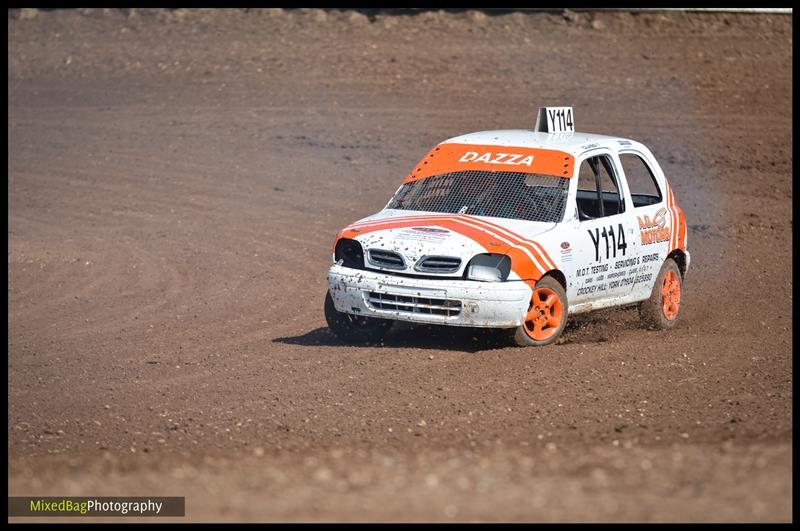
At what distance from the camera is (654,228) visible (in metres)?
11.3

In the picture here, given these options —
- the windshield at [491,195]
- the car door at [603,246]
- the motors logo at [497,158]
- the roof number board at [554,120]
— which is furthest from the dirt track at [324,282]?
the roof number board at [554,120]

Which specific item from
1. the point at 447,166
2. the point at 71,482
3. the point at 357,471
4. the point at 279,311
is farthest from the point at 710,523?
the point at 279,311

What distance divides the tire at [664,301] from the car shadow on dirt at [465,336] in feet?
0.57

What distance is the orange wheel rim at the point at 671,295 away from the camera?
11.5 meters

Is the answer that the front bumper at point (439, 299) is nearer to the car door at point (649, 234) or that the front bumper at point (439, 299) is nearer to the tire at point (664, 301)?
the car door at point (649, 234)

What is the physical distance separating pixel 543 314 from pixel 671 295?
6.22 ft

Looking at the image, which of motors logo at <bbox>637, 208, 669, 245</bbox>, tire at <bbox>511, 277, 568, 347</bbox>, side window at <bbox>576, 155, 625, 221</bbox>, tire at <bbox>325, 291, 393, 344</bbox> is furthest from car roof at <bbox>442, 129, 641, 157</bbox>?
tire at <bbox>325, 291, 393, 344</bbox>

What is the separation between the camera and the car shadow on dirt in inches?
410

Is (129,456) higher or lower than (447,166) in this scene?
lower

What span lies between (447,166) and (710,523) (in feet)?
19.5

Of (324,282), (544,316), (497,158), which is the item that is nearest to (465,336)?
(544,316)

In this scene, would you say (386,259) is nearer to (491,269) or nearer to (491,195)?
(491,269)

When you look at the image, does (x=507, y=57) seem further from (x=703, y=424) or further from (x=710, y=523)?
(x=710, y=523)

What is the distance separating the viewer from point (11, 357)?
417 inches
